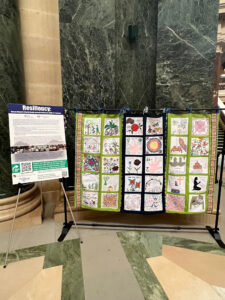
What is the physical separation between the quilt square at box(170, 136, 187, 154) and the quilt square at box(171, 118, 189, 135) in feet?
0.17

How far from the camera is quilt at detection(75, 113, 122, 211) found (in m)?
1.86

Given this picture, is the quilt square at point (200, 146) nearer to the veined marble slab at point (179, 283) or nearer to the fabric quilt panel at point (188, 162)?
the fabric quilt panel at point (188, 162)

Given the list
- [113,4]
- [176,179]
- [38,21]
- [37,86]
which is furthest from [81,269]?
[113,4]

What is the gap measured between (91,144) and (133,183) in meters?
0.59

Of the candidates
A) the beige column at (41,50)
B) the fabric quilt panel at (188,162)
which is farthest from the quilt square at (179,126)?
the beige column at (41,50)

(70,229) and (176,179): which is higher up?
(176,179)

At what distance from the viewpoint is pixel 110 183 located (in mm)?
1937

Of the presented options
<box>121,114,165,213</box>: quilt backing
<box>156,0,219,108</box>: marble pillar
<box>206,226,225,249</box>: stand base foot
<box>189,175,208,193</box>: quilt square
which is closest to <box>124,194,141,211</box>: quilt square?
<box>121,114,165,213</box>: quilt backing

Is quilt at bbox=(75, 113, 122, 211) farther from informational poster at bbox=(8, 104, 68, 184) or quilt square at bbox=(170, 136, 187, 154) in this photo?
quilt square at bbox=(170, 136, 187, 154)

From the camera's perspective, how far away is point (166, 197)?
1917 mm

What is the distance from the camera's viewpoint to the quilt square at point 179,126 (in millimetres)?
1767

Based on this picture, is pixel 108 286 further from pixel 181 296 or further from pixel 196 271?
pixel 196 271

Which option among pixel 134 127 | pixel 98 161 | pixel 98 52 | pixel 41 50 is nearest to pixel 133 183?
pixel 98 161

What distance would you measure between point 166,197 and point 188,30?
2.06m
